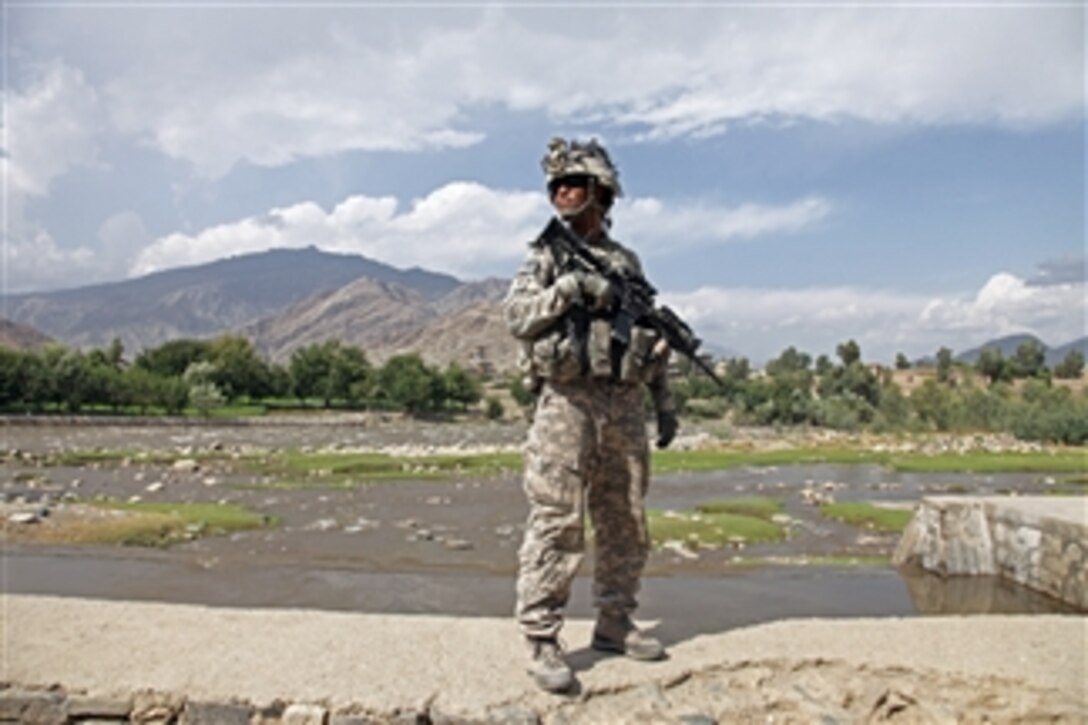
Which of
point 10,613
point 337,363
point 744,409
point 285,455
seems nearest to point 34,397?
point 337,363

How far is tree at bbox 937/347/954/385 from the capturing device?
115719 millimetres

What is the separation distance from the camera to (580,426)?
23.2 feet

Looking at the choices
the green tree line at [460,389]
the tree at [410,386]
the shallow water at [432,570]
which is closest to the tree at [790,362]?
the green tree line at [460,389]

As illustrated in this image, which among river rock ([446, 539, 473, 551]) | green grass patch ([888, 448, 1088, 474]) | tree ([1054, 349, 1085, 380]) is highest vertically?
tree ([1054, 349, 1085, 380])

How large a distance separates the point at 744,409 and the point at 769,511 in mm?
71526

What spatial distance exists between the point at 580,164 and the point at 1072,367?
A: 451 feet

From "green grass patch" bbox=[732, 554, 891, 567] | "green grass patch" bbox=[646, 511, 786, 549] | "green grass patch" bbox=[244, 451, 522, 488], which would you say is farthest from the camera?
"green grass patch" bbox=[244, 451, 522, 488]

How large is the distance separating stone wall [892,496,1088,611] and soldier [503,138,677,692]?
363 inches

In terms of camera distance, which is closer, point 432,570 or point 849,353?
point 432,570

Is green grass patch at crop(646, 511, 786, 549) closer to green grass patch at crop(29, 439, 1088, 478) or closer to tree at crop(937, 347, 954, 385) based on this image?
green grass patch at crop(29, 439, 1088, 478)

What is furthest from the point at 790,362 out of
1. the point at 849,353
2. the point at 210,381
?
the point at 210,381

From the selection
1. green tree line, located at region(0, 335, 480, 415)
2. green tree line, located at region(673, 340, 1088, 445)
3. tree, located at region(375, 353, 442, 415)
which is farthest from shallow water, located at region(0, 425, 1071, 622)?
tree, located at region(375, 353, 442, 415)

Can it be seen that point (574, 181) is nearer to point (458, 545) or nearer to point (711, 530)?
point (458, 545)

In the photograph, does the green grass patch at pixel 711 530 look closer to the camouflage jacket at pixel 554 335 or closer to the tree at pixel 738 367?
the camouflage jacket at pixel 554 335
